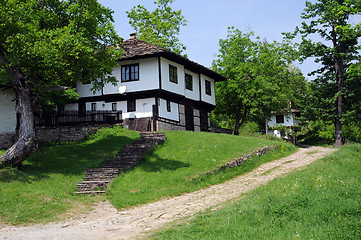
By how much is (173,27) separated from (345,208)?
40.5m

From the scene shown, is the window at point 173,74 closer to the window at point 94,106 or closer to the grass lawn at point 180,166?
the grass lawn at point 180,166

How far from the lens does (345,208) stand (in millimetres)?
10258

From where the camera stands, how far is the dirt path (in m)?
11.5

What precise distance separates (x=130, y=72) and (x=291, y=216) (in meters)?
26.0

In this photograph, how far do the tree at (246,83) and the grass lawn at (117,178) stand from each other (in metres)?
14.7

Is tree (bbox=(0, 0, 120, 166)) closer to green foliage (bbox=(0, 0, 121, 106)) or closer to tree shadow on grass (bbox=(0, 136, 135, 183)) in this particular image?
green foliage (bbox=(0, 0, 121, 106))

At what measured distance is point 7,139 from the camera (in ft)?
96.2

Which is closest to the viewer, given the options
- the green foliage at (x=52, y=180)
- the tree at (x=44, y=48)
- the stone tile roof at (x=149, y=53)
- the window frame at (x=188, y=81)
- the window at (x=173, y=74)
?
the green foliage at (x=52, y=180)

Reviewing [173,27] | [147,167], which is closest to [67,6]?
[147,167]

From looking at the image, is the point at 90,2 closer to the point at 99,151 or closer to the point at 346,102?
the point at 99,151

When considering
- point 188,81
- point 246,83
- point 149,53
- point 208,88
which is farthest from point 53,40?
point 246,83

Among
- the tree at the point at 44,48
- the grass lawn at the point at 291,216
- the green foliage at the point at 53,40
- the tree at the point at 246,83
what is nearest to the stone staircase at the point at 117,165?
the tree at the point at 44,48

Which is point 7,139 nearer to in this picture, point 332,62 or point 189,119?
point 189,119

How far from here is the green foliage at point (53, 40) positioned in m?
20.2
